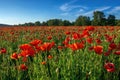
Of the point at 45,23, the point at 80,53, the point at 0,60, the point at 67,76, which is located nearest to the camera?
the point at 67,76

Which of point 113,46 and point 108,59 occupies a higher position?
point 113,46

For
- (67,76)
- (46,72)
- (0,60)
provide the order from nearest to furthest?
(67,76) < (46,72) < (0,60)

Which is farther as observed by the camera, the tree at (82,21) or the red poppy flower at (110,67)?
the tree at (82,21)

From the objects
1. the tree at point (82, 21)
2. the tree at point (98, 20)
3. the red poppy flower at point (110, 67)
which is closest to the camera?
the red poppy flower at point (110, 67)

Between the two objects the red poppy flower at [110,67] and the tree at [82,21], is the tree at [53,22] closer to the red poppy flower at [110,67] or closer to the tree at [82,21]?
the tree at [82,21]

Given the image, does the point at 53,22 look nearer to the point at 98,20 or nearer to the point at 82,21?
the point at 82,21

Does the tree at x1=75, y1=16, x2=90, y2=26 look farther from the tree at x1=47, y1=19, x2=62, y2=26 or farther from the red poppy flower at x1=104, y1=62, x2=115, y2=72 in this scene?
the red poppy flower at x1=104, y1=62, x2=115, y2=72

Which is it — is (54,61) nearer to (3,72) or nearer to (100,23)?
(3,72)

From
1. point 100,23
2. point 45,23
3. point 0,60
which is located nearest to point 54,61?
point 0,60

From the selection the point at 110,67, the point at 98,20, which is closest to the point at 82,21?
the point at 98,20

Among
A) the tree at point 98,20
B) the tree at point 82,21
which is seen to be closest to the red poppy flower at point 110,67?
the tree at point 98,20

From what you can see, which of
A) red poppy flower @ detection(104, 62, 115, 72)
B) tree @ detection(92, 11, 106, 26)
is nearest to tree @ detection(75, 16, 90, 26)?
tree @ detection(92, 11, 106, 26)

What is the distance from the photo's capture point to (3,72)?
14.3 feet

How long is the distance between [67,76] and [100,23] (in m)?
37.5
